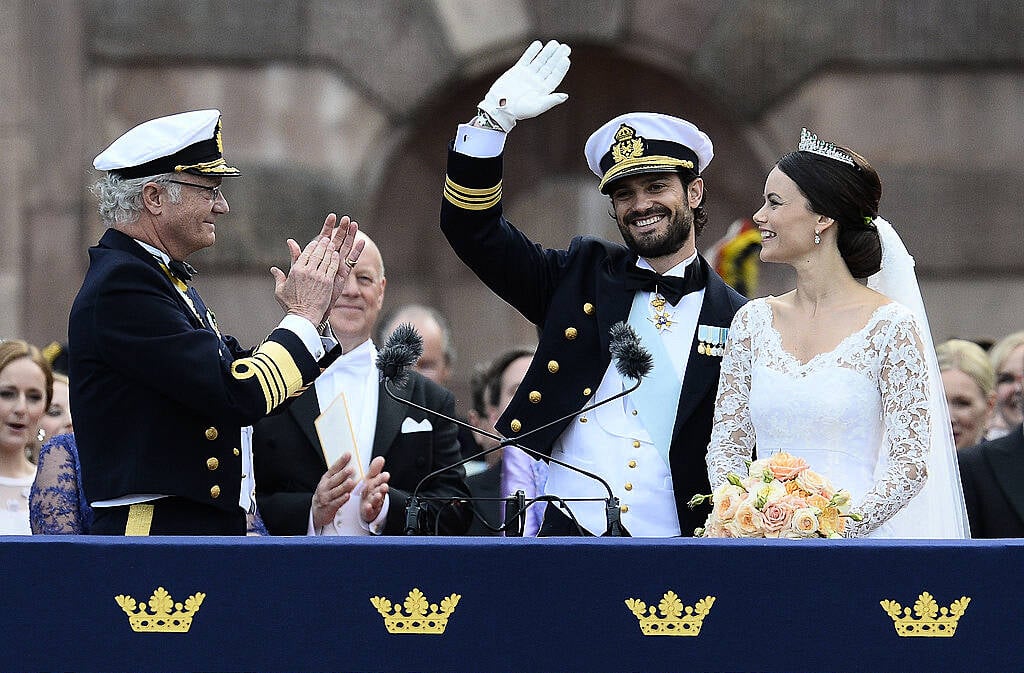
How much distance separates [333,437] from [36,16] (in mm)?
4522

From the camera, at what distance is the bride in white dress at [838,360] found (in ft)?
12.9

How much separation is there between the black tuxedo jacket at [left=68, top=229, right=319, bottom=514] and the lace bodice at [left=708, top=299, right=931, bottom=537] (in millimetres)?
1237

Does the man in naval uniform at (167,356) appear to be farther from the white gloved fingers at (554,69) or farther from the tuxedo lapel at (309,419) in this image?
the tuxedo lapel at (309,419)

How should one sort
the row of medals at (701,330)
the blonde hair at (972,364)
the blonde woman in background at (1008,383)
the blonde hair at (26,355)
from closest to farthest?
the row of medals at (701,330) < the blonde hair at (26,355) < the blonde hair at (972,364) < the blonde woman in background at (1008,383)

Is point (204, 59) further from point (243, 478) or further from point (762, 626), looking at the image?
point (762, 626)

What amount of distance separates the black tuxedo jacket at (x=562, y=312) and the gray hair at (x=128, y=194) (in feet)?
2.71

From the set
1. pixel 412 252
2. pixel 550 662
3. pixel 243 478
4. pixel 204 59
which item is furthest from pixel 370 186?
pixel 550 662

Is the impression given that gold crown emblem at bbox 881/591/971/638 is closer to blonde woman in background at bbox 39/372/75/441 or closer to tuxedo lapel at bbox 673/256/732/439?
tuxedo lapel at bbox 673/256/732/439

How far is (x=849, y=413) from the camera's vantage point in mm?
3961

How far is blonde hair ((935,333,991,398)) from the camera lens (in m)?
6.02

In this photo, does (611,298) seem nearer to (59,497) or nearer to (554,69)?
(554,69)

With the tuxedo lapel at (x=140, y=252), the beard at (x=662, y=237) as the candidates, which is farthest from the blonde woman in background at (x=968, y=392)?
the tuxedo lapel at (x=140, y=252)

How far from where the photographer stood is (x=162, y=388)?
343cm

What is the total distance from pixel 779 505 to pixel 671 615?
639 millimetres
